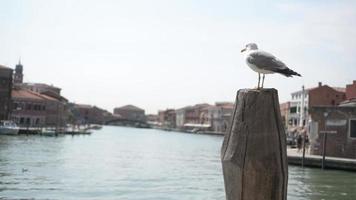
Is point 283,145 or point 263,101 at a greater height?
point 263,101

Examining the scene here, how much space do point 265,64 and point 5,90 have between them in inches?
3039

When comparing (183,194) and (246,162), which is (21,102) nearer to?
(183,194)

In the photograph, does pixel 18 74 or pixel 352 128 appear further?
pixel 18 74

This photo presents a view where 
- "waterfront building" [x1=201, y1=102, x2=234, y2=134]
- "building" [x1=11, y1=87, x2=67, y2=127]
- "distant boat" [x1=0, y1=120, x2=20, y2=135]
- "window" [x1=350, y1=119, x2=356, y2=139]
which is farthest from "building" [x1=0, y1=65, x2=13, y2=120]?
"waterfront building" [x1=201, y1=102, x2=234, y2=134]

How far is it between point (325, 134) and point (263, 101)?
3174 cm

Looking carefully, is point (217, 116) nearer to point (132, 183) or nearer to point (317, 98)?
point (317, 98)

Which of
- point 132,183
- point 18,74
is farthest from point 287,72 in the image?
point 18,74

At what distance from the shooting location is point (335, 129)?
113 feet

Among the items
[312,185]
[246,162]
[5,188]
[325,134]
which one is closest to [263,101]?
[246,162]

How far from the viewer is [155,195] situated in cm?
1925

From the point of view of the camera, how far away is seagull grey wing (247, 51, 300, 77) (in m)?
4.95

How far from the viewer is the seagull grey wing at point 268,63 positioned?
195 inches

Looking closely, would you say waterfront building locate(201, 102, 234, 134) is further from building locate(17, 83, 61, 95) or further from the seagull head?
the seagull head

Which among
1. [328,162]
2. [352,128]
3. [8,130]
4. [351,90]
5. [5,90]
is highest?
[351,90]
